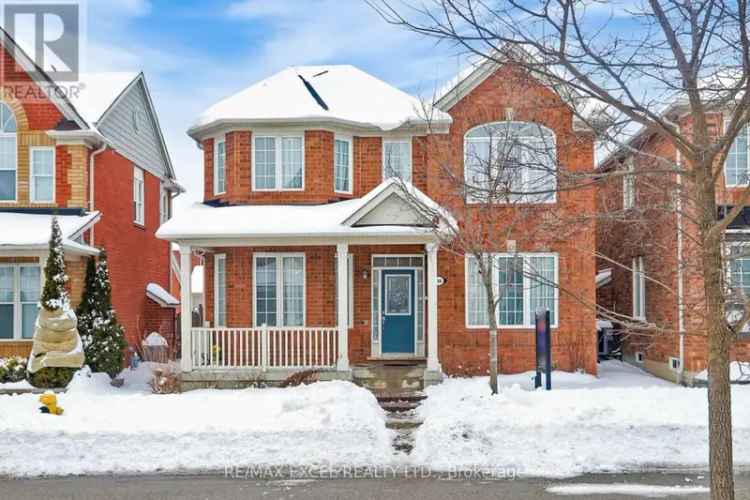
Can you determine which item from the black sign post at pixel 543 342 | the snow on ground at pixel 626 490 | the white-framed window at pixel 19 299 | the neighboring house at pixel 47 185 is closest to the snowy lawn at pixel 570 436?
the snow on ground at pixel 626 490

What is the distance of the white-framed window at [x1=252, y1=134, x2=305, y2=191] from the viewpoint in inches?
609

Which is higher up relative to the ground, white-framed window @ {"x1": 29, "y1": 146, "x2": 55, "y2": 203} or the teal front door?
white-framed window @ {"x1": 29, "y1": 146, "x2": 55, "y2": 203}

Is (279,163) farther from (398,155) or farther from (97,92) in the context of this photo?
(97,92)

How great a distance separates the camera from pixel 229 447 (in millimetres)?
9000

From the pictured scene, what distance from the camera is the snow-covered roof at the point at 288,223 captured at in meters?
13.3

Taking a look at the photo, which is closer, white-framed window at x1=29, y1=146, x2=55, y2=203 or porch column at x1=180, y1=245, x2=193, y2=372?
porch column at x1=180, y1=245, x2=193, y2=372

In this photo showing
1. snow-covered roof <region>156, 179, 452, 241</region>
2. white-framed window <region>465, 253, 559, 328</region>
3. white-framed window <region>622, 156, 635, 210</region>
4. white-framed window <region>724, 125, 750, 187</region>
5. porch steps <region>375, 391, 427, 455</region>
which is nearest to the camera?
white-framed window <region>622, 156, 635, 210</region>

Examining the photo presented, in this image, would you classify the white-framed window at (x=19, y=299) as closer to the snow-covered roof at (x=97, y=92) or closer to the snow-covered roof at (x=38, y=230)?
the snow-covered roof at (x=38, y=230)

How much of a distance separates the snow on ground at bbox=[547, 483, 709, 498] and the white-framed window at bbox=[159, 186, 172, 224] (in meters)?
17.7

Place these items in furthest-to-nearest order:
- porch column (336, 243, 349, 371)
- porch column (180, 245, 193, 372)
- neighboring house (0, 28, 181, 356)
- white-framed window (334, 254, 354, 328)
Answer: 1. neighboring house (0, 28, 181, 356)
2. white-framed window (334, 254, 354, 328)
3. porch column (180, 245, 193, 372)
4. porch column (336, 243, 349, 371)

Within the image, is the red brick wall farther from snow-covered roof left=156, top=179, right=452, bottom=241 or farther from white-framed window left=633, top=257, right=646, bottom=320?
white-framed window left=633, top=257, right=646, bottom=320

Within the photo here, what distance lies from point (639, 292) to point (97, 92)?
54.1ft
